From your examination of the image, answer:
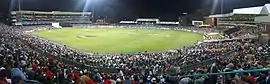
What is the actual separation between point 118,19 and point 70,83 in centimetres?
10541

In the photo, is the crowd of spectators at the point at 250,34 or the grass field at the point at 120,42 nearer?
the crowd of spectators at the point at 250,34

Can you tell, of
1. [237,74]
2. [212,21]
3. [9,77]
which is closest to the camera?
[237,74]

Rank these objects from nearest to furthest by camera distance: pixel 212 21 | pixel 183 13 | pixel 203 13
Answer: pixel 212 21, pixel 203 13, pixel 183 13

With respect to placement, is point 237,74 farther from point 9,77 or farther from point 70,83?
point 9,77

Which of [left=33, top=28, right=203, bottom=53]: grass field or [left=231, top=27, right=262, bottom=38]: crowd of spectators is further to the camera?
[left=33, top=28, right=203, bottom=53]: grass field

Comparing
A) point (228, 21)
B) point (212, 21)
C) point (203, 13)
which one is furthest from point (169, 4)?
point (228, 21)

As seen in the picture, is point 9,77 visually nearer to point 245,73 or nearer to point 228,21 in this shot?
point 245,73

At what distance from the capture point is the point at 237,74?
28.6ft

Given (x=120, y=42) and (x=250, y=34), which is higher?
(x=250, y=34)

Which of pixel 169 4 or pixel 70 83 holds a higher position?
pixel 169 4

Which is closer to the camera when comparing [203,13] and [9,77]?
[9,77]

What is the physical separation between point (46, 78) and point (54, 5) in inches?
4059

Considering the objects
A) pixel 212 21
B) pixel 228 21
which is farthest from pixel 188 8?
pixel 228 21

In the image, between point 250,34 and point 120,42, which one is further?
point 120,42
